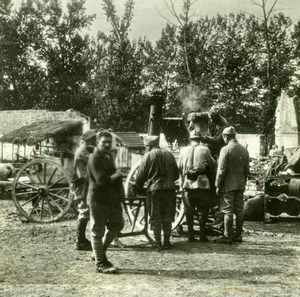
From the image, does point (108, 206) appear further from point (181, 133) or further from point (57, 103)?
point (57, 103)

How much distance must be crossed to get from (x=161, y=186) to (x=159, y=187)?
0.03 metres

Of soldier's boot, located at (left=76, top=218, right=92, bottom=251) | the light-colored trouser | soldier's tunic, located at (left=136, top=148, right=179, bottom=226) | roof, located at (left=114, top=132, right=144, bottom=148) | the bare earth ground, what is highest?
roof, located at (left=114, top=132, right=144, bottom=148)

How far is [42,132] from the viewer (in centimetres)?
1453

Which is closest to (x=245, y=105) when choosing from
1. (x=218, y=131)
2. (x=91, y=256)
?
(x=218, y=131)

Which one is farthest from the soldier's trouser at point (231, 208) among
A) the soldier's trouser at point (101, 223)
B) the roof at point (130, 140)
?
the roof at point (130, 140)

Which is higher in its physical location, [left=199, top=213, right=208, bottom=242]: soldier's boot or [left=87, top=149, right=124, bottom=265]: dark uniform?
[left=87, top=149, right=124, bottom=265]: dark uniform

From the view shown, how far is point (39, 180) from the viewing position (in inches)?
370

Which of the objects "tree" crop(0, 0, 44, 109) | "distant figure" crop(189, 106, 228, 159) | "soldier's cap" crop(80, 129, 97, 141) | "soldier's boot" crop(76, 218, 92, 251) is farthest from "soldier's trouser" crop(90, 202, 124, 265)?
"tree" crop(0, 0, 44, 109)

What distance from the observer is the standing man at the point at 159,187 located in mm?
6883

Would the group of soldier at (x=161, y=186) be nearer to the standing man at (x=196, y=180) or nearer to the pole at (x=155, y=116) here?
the standing man at (x=196, y=180)

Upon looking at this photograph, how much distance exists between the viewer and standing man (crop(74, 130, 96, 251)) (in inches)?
268

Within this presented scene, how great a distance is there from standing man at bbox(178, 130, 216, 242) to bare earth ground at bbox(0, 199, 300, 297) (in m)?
0.47

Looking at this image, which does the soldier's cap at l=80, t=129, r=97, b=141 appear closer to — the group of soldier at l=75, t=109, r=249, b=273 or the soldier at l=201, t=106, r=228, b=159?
the group of soldier at l=75, t=109, r=249, b=273

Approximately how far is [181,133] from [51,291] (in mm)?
6021
